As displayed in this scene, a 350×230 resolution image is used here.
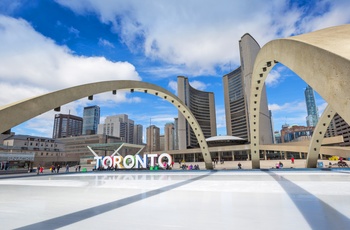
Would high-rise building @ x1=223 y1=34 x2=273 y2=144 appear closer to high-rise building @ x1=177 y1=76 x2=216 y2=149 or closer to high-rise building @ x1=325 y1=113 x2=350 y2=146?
high-rise building @ x1=177 y1=76 x2=216 y2=149

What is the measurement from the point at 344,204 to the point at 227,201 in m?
3.30

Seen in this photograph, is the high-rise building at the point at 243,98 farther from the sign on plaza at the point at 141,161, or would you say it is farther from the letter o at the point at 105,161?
the letter o at the point at 105,161

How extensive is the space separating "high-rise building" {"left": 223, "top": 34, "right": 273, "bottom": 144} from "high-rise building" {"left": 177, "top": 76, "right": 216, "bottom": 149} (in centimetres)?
1823

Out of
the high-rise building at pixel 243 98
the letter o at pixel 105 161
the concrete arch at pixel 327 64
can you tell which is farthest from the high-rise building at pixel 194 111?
the concrete arch at pixel 327 64

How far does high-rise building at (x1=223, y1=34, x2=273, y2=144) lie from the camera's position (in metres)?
131

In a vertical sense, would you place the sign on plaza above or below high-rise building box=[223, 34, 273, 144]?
below

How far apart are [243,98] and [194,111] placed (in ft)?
132

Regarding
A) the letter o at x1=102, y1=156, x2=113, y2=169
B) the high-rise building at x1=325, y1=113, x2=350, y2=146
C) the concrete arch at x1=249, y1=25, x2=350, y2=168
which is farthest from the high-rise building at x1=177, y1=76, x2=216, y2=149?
the concrete arch at x1=249, y1=25, x2=350, y2=168

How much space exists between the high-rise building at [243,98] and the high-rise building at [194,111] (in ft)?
59.8

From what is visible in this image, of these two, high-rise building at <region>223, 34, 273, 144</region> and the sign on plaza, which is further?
high-rise building at <region>223, 34, 273, 144</region>

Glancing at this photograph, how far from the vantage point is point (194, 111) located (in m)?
170

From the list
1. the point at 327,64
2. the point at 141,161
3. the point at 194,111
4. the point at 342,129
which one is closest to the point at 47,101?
the point at 327,64

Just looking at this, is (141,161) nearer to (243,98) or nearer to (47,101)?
(47,101)

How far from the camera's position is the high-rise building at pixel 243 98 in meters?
131
